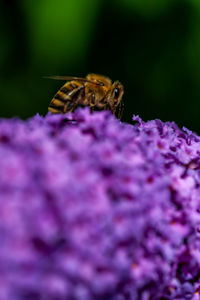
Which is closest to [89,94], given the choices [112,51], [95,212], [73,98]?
[73,98]

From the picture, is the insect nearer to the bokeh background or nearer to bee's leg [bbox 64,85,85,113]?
bee's leg [bbox 64,85,85,113]

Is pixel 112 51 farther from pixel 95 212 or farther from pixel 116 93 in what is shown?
pixel 95 212

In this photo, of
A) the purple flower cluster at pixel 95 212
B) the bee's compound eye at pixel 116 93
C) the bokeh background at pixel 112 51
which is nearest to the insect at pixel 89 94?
the bee's compound eye at pixel 116 93

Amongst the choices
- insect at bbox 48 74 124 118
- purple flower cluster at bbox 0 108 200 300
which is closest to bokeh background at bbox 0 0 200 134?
insect at bbox 48 74 124 118

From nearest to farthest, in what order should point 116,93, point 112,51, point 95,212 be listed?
point 95,212 < point 116,93 < point 112,51

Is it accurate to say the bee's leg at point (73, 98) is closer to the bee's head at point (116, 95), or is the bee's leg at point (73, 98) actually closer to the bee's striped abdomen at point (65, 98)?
the bee's striped abdomen at point (65, 98)

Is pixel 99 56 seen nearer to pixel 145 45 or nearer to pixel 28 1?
pixel 145 45
